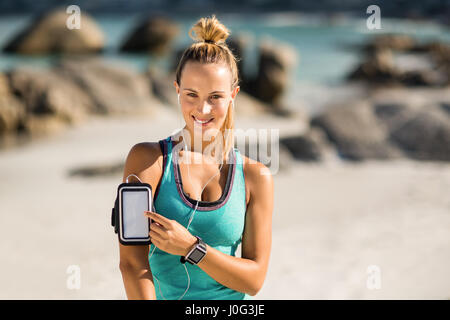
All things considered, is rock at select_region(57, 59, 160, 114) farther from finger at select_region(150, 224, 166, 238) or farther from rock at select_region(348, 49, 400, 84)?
finger at select_region(150, 224, 166, 238)

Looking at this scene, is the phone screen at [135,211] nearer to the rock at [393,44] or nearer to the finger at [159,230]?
the finger at [159,230]

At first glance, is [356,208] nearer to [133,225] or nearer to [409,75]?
[133,225]

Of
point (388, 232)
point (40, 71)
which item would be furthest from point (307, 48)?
point (388, 232)

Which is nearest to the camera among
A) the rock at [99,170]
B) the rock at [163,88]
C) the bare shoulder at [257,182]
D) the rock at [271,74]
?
the bare shoulder at [257,182]

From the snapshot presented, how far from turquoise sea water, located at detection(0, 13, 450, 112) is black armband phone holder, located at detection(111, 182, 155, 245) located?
10.7m

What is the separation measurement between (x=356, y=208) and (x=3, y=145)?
568cm

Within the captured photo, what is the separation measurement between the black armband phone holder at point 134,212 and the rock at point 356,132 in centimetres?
670

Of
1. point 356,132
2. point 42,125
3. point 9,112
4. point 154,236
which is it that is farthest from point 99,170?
point 154,236

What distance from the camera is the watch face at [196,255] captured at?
1505mm

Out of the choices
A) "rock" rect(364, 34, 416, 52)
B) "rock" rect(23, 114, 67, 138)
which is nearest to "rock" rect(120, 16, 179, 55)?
"rock" rect(364, 34, 416, 52)

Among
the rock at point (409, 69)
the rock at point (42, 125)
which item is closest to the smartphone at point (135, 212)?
the rock at point (42, 125)

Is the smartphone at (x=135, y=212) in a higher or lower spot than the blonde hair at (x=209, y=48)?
lower

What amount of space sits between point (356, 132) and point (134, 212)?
725 centimetres

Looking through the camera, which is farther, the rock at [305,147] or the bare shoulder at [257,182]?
Result: the rock at [305,147]
